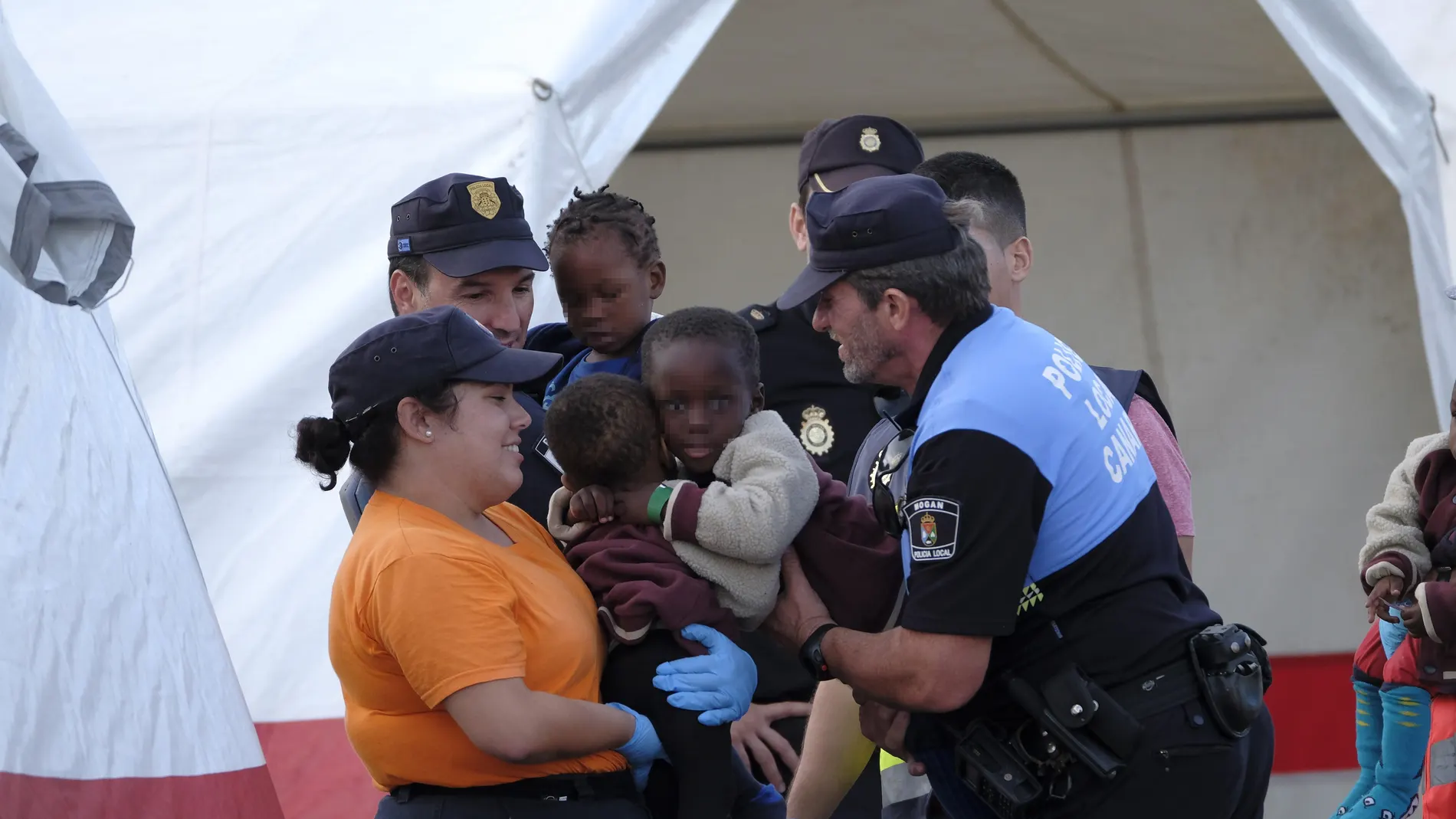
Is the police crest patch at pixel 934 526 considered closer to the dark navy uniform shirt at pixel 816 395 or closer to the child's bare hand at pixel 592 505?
the child's bare hand at pixel 592 505

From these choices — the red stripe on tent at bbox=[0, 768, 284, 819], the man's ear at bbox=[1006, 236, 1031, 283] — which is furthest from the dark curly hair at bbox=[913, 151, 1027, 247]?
the red stripe on tent at bbox=[0, 768, 284, 819]

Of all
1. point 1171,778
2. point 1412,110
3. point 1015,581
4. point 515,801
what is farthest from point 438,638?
point 1412,110

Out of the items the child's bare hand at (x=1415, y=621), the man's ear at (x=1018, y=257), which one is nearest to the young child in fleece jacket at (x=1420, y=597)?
the child's bare hand at (x=1415, y=621)

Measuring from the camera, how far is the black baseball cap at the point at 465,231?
2.28 m

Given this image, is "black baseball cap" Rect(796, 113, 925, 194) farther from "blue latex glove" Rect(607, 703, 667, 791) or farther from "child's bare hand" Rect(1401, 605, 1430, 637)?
"child's bare hand" Rect(1401, 605, 1430, 637)

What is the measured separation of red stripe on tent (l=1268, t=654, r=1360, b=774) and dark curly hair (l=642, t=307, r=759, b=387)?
3.35m

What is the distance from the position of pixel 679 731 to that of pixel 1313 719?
3.56m

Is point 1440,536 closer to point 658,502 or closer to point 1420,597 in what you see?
point 1420,597

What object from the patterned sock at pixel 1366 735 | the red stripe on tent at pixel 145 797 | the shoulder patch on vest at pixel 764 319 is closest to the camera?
the red stripe on tent at pixel 145 797

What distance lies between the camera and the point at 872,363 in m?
2.06

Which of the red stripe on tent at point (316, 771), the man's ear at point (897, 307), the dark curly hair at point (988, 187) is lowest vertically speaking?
the red stripe on tent at point (316, 771)

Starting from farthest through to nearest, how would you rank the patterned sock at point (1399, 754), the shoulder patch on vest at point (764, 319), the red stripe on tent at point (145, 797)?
the patterned sock at point (1399, 754) → the shoulder patch on vest at point (764, 319) → the red stripe on tent at point (145, 797)

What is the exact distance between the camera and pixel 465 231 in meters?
2.30

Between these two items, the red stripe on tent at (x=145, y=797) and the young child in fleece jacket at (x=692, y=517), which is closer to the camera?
the red stripe on tent at (x=145, y=797)
